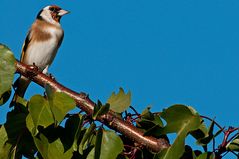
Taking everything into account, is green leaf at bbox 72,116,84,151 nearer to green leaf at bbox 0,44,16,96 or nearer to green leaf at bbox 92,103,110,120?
green leaf at bbox 92,103,110,120

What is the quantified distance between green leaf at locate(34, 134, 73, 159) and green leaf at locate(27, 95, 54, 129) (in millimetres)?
97

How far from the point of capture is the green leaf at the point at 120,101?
2.42 meters

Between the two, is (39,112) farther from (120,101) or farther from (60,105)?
(120,101)

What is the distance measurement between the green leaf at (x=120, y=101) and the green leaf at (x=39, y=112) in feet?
1.05

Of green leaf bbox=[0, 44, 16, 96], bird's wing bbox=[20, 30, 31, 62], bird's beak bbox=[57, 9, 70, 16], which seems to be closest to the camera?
green leaf bbox=[0, 44, 16, 96]

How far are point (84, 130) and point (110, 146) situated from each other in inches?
9.2

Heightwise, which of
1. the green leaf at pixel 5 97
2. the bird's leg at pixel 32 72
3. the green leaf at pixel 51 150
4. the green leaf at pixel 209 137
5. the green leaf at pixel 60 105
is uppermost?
the green leaf at pixel 209 137

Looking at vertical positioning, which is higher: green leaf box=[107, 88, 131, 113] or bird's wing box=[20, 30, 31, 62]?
green leaf box=[107, 88, 131, 113]

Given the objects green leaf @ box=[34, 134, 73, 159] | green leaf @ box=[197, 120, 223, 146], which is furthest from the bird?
green leaf @ box=[197, 120, 223, 146]

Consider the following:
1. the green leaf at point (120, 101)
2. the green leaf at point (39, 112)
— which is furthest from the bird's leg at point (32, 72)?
the green leaf at point (120, 101)

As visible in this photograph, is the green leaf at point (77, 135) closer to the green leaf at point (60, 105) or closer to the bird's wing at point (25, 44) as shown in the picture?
the green leaf at point (60, 105)

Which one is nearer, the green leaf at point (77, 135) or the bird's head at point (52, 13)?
the green leaf at point (77, 135)

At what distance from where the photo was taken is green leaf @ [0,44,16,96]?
7.50 feet

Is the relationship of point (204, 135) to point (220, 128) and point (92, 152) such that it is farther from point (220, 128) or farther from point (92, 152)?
point (92, 152)
